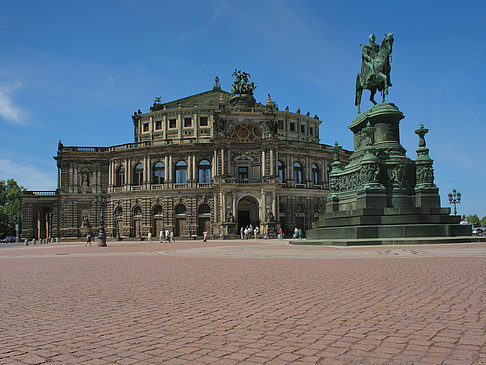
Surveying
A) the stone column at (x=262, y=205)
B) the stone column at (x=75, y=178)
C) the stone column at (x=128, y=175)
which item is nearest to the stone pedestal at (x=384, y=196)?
the stone column at (x=262, y=205)

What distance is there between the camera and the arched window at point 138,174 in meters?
63.2

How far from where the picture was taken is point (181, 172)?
203 ft

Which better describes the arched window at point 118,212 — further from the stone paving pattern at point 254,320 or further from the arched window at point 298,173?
the stone paving pattern at point 254,320

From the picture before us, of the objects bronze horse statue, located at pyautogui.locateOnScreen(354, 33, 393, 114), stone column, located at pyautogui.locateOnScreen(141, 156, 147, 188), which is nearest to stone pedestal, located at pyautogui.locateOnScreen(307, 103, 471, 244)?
bronze horse statue, located at pyautogui.locateOnScreen(354, 33, 393, 114)

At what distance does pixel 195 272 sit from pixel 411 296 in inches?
237

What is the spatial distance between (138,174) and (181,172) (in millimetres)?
6817

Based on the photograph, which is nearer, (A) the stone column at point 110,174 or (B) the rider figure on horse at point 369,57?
(B) the rider figure on horse at point 369,57

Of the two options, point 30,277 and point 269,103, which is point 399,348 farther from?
point 269,103

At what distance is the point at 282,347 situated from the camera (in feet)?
13.4

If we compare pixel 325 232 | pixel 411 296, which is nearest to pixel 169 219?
pixel 325 232

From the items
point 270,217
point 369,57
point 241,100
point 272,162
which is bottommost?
point 270,217

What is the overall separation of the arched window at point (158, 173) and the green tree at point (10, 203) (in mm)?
49938

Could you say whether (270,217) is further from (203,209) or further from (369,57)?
(369,57)

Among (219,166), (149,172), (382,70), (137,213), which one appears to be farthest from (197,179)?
(382,70)
